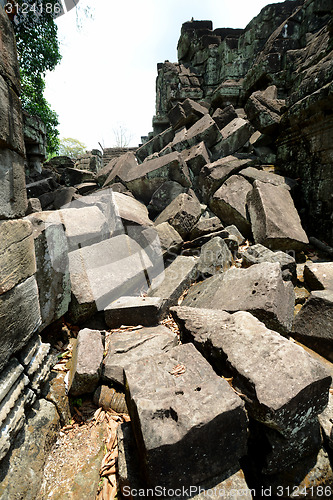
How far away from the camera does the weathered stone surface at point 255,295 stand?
2.21 m

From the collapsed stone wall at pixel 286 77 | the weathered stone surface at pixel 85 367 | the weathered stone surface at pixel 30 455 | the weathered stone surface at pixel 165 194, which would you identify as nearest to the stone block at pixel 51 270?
the weathered stone surface at pixel 85 367

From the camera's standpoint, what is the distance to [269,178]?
4781 mm

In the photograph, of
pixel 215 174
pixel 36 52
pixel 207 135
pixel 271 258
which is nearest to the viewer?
pixel 271 258

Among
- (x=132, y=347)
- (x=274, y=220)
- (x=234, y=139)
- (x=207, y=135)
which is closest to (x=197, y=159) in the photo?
(x=207, y=135)

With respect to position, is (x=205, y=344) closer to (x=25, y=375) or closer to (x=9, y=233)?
(x=25, y=375)

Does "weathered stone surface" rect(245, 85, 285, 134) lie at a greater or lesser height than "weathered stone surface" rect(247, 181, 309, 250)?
greater

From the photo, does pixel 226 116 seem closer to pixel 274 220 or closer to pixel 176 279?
pixel 274 220

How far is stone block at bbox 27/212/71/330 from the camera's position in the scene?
6.98ft

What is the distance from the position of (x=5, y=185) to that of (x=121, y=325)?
187 cm

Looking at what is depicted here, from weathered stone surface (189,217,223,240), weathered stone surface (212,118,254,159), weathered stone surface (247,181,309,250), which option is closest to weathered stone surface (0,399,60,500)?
weathered stone surface (189,217,223,240)

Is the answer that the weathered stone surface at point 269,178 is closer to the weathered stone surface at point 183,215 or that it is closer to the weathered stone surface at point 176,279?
the weathered stone surface at point 183,215

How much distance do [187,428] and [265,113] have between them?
6.37m

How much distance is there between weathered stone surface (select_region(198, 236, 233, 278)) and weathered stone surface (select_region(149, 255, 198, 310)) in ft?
0.37

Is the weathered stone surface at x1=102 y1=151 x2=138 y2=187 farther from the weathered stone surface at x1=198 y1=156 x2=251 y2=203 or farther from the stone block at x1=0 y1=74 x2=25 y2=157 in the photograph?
the stone block at x1=0 y1=74 x2=25 y2=157
